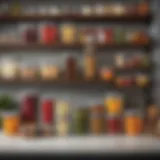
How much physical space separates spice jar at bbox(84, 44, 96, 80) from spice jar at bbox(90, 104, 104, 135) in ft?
3.99

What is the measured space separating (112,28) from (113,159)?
181 cm

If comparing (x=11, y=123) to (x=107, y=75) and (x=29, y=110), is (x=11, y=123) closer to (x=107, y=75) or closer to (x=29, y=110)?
(x=29, y=110)

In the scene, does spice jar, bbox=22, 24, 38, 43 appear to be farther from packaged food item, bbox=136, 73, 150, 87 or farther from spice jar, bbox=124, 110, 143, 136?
spice jar, bbox=124, 110, 143, 136

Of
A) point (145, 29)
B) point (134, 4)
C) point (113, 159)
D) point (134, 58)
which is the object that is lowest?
point (113, 159)

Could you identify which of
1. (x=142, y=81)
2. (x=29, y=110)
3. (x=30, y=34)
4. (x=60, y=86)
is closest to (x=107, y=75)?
(x=142, y=81)

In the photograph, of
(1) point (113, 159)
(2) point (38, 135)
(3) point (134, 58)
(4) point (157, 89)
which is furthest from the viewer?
(3) point (134, 58)

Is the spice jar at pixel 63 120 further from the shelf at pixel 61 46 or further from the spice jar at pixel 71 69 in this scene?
the shelf at pixel 61 46

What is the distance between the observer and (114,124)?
139cm

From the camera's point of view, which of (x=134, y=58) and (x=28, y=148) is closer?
(x=28, y=148)

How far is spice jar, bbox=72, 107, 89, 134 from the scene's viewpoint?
138 cm

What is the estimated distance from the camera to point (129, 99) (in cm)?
278

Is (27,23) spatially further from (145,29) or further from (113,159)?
(113,159)

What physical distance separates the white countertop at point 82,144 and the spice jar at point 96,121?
0.05 m

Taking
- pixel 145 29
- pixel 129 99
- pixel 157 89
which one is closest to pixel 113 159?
pixel 157 89
